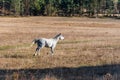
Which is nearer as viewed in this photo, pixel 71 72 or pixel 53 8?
pixel 71 72

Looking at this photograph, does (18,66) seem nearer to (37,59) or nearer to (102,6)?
(37,59)

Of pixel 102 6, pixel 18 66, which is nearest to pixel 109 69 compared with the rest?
pixel 18 66

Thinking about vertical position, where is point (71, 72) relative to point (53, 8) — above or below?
above

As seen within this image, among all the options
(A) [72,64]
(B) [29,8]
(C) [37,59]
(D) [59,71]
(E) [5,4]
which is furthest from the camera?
(E) [5,4]

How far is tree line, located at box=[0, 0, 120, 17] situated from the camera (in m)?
135

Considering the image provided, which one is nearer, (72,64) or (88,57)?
(72,64)

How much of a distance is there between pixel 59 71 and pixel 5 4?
13714cm

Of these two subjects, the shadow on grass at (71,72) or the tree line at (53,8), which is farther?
the tree line at (53,8)

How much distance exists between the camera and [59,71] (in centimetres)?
1653

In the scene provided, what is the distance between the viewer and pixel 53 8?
5394 inches

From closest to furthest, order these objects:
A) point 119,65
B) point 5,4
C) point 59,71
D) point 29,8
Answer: point 59,71 < point 119,65 < point 29,8 < point 5,4

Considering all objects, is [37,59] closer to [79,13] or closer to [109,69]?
[109,69]

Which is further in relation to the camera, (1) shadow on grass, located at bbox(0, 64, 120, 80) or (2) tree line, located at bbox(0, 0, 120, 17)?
(2) tree line, located at bbox(0, 0, 120, 17)

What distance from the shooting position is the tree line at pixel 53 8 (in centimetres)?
13488
